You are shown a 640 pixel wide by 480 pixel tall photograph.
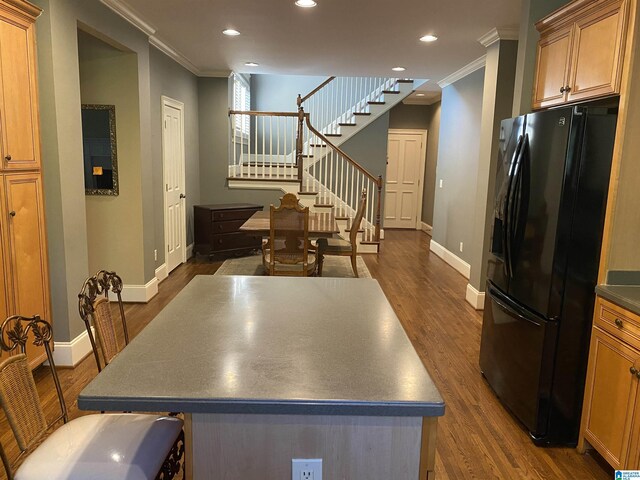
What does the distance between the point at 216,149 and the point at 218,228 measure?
1388 millimetres

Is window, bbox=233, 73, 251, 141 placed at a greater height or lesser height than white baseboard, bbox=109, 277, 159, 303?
A: greater

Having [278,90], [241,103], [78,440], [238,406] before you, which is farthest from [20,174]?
[278,90]

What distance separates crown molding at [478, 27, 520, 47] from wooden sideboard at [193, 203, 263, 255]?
3742 mm

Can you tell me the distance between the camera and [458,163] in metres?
6.54

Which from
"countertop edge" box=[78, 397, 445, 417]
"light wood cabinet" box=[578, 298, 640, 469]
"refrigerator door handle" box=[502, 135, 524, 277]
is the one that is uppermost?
"refrigerator door handle" box=[502, 135, 524, 277]

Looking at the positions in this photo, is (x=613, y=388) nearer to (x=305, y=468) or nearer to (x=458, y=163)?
(x=305, y=468)

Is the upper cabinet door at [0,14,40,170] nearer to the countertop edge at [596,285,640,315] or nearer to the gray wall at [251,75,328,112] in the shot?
the countertop edge at [596,285,640,315]

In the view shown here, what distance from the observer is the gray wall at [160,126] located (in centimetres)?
508

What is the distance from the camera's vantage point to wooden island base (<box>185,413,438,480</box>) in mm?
1153

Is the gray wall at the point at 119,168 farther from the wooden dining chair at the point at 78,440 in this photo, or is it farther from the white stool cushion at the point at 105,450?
the white stool cushion at the point at 105,450

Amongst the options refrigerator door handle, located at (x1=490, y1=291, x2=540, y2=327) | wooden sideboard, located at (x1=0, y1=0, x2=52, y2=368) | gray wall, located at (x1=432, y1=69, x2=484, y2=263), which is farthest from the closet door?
gray wall, located at (x1=432, y1=69, x2=484, y2=263)

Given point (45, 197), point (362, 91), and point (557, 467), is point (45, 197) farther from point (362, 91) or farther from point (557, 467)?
point (362, 91)

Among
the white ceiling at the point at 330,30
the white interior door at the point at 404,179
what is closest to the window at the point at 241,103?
the white ceiling at the point at 330,30

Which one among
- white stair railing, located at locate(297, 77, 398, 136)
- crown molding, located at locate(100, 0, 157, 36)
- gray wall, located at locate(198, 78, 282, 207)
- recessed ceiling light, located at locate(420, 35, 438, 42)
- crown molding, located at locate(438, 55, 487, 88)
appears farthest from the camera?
white stair railing, located at locate(297, 77, 398, 136)
